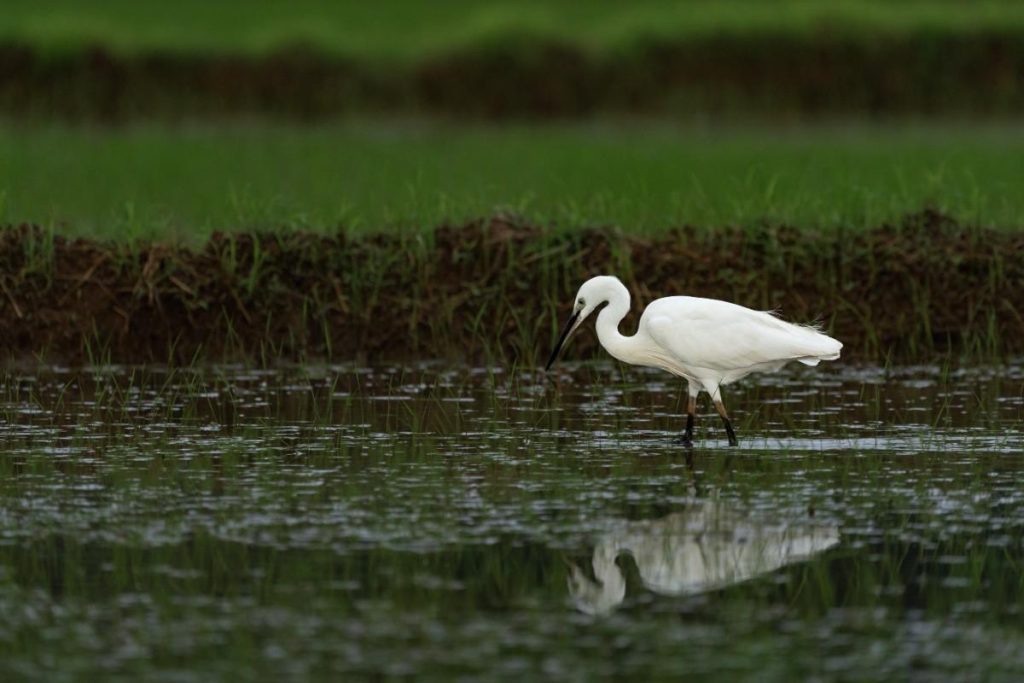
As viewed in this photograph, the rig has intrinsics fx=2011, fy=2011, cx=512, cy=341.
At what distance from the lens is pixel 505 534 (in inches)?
305

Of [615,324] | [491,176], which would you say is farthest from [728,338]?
[491,176]

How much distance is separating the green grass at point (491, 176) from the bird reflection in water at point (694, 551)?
5.59 m

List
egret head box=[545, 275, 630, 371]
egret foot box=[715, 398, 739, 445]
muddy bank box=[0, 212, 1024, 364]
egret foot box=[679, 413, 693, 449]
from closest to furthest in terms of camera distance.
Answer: egret foot box=[715, 398, 739, 445] → egret foot box=[679, 413, 693, 449] → egret head box=[545, 275, 630, 371] → muddy bank box=[0, 212, 1024, 364]

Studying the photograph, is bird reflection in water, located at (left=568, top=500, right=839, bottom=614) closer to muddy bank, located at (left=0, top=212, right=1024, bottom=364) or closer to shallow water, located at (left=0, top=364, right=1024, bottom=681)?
shallow water, located at (left=0, top=364, right=1024, bottom=681)

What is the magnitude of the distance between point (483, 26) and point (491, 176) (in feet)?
22.8

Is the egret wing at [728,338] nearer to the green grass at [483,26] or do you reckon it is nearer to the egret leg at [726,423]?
the egret leg at [726,423]

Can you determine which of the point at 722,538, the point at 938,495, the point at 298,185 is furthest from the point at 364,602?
the point at 298,185

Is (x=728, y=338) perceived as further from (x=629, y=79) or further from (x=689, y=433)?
(x=629, y=79)

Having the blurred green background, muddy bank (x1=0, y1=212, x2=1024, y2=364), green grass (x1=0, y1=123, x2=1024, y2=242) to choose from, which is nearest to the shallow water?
muddy bank (x1=0, y1=212, x2=1024, y2=364)

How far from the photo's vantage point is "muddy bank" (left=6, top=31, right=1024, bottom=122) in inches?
969

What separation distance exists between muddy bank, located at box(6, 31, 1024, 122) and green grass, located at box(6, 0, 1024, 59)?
0.19 m

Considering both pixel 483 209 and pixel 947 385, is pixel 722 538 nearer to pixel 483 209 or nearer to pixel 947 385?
pixel 947 385

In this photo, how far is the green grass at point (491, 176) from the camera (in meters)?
13.9

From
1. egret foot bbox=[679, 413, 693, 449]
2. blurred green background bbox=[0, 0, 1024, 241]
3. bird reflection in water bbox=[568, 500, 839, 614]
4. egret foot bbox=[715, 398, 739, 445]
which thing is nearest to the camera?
bird reflection in water bbox=[568, 500, 839, 614]
